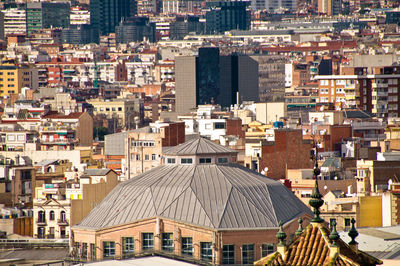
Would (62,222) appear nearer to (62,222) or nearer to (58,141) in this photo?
(62,222)

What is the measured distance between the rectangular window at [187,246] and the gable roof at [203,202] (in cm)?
77

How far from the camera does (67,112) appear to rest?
6855 inches

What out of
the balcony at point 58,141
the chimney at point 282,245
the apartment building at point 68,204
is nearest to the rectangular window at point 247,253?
the apartment building at point 68,204

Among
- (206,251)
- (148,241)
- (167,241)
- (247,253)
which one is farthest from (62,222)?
(247,253)

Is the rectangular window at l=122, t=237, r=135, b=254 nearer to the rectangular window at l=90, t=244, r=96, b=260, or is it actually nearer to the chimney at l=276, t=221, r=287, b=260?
the rectangular window at l=90, t=244, r=96, b=260

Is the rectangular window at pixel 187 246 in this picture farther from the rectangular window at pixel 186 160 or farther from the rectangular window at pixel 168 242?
the rectangular window at pixel 186 160

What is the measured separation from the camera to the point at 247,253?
62.0m

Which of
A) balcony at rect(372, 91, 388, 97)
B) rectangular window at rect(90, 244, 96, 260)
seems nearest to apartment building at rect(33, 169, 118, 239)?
rectangular window at rect(90, 244, 96, 260)

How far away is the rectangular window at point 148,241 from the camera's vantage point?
62844mm

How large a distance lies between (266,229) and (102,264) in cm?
1660

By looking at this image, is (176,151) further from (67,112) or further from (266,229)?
(67,112)

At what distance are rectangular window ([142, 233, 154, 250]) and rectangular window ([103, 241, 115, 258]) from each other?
1.19 m

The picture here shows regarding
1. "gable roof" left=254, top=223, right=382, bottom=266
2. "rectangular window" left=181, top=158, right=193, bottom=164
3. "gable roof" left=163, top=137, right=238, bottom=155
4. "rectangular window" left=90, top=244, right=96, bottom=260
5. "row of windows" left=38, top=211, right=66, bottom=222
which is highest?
"gable roof" left=254, top=223, right=382, bottom=266

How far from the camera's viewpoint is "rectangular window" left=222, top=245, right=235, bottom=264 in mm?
61594
